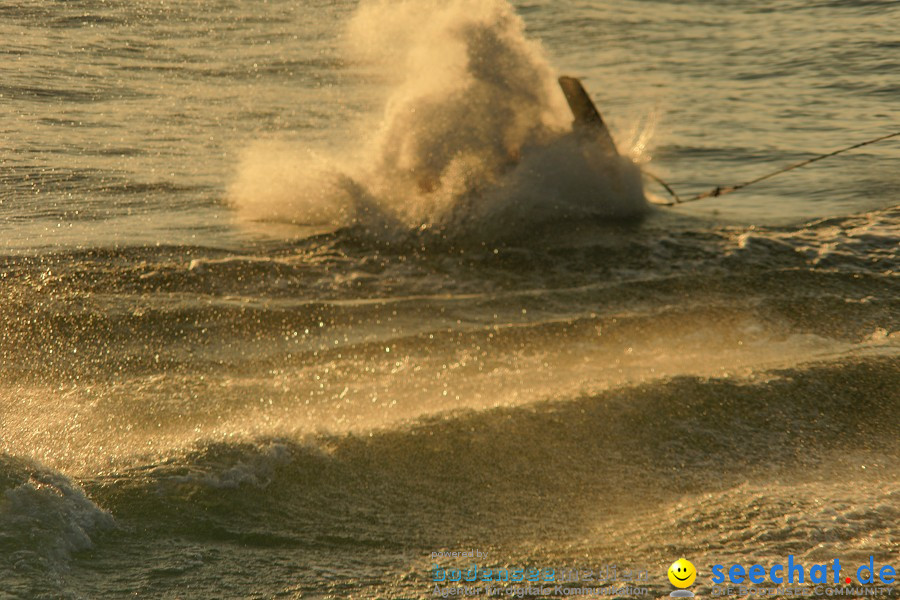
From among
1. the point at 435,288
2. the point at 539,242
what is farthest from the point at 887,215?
the point at 435,288

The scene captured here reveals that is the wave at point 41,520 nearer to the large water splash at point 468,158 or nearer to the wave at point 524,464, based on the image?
the wave at point 524,464

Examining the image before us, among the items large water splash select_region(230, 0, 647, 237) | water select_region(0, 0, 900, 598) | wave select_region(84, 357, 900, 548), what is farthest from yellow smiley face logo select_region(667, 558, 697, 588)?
large water splash select_region(230, 0, 647, 237)

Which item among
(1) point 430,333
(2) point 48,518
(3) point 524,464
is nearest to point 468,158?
(1) point 430,333

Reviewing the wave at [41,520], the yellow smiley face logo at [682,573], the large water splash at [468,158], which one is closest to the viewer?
the wave at [41,520]

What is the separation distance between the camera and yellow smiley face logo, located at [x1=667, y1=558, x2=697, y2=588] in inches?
135

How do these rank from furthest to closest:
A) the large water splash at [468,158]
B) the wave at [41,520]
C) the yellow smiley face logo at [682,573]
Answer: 1. the large water splash at [468,158]
2. the yellow smiley face logo at [682,573]
3. the wave at [41,520]

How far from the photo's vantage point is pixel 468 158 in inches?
316

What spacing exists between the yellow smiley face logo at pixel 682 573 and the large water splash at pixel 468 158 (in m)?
4.39

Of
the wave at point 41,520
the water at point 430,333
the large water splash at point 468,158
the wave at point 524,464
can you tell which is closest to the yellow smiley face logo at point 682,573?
the water at point 430,333

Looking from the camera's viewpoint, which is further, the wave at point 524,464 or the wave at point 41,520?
the wave at point 524,464

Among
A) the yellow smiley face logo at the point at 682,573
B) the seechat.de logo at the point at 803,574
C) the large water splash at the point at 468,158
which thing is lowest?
the seechat.de logo at the point at 803,574

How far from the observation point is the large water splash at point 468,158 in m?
7.86

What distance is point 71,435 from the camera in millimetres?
4301

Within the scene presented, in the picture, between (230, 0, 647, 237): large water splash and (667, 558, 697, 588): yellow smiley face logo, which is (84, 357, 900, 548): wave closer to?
(667, 558, 697, 588): yellow smiley face logo
